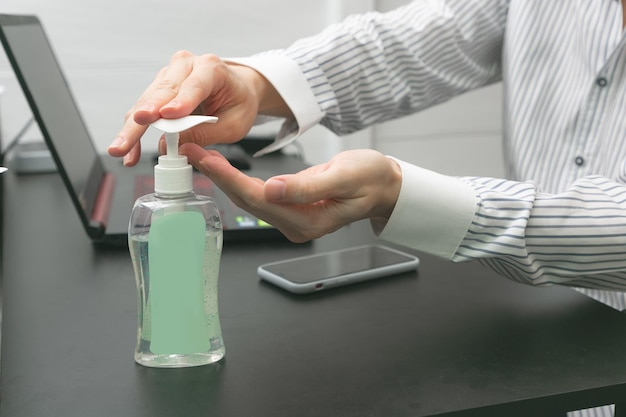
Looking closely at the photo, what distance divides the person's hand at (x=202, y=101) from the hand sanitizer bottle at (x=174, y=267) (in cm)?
4

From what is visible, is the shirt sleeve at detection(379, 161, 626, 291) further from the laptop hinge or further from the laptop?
the laptop hinge

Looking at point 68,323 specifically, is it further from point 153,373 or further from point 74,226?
point 74,226

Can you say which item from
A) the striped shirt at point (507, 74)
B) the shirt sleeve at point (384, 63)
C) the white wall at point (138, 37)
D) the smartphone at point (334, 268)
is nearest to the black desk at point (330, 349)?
the smartphone at point (334, 268)

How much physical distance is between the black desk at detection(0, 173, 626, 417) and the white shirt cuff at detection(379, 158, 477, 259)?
0.25ft

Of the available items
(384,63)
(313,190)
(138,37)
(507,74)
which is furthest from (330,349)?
(138,37)

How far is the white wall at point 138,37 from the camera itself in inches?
68.2

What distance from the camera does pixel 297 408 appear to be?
21.3 inches

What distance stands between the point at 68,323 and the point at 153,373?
145 millimetres

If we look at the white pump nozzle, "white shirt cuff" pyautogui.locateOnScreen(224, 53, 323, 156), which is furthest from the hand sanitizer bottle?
"white shirt cuff" pyautogui.locateOnScreen(224, 53, 323, 156)

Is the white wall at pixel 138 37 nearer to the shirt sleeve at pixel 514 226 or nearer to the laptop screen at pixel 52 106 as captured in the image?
the laptop screen at pixel 52 106

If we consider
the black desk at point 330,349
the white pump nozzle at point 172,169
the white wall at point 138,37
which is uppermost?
the white wall at point 138,37

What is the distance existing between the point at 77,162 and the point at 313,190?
59cm

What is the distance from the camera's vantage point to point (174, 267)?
0.59 meters

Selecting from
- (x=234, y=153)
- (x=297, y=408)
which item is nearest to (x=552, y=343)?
(x=297, y=408)
